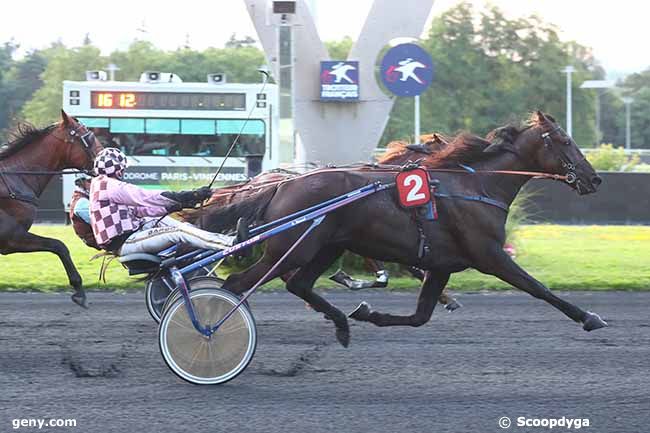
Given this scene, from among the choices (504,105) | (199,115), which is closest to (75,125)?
(199,115)

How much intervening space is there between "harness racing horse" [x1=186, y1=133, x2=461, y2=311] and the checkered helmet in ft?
2.45

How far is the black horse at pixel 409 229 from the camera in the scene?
598 centimetres

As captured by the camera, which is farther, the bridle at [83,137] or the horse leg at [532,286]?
the bridle at [83,137]

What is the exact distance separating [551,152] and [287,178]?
180cm

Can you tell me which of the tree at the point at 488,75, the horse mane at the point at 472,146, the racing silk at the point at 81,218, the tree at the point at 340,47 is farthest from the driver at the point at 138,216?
the tree at the point at 340,47

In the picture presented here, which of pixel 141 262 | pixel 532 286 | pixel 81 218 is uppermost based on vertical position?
pixel 81 218

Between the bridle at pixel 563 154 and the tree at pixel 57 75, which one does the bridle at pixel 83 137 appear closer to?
the bridle at pixel 563 154

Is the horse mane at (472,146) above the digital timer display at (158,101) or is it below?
below

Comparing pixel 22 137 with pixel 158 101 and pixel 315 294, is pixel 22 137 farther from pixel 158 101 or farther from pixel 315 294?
A: pixel 158 101

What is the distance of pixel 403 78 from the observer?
11.3 meters

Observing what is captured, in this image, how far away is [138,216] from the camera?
19.2 ft

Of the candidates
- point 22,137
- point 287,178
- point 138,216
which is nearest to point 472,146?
point 287,178

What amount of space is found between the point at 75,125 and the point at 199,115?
11706mm

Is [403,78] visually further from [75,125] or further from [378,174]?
[378,174]
